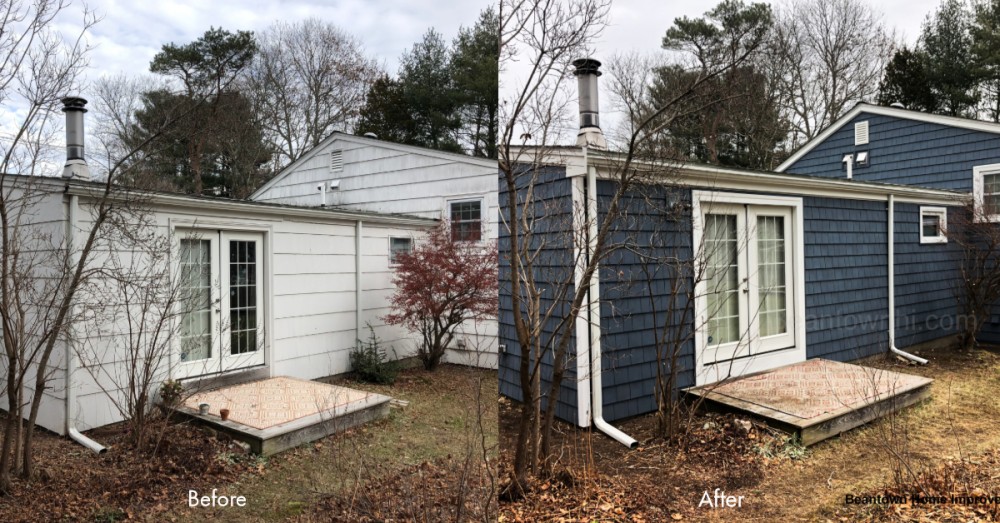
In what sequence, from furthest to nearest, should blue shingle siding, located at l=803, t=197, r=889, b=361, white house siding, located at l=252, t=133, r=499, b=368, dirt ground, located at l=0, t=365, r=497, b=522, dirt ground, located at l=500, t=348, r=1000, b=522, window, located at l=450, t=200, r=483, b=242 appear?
blue shingle siding, located at l=803, t=197, r=889, b=361
dirt ground, located at l=500, t=348, r=1000, b=522
window, located at l=450, t=200, r=483, b=242
white house siding, located at l=252, t=133, r=499, b=368
dirt ground, located at l=0, t=365, r=497, b=522

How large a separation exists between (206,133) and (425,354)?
98cm

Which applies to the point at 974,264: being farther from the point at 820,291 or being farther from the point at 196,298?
the point at 196,298

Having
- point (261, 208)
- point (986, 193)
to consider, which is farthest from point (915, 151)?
point (261, 208)

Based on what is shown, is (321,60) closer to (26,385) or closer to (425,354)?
(425,354)

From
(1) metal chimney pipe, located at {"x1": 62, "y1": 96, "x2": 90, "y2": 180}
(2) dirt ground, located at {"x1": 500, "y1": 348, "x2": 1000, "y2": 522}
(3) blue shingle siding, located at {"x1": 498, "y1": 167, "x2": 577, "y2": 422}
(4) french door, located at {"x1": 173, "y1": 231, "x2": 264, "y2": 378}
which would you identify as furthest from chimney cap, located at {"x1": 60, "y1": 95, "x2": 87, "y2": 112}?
(2) dirt ground, located at {"x1": 500, "y1": 348, "x2": 1000, "y2": 522}

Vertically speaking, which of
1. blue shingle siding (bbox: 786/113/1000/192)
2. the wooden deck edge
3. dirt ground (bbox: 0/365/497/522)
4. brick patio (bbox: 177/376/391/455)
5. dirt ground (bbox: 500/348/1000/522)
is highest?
blue shingle siding (bbox: 786/113/1000/192)

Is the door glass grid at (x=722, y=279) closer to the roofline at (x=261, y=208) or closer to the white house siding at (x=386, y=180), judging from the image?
the white house siding at (x=386, y=180)

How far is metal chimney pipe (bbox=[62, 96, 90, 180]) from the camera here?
1.63 m

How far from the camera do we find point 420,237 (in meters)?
1.98

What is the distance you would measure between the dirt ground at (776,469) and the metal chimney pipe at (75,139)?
1962 mm

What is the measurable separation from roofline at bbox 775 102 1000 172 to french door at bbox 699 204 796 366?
54 cm

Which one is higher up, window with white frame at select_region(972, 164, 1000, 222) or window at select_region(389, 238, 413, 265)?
window with white frame at select_region(972, 164, 1000, 222)

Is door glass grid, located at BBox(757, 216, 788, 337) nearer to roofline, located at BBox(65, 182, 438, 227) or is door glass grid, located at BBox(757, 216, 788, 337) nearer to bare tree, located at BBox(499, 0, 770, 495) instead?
bare tree, located at BBox(499, 0, 770, 495)

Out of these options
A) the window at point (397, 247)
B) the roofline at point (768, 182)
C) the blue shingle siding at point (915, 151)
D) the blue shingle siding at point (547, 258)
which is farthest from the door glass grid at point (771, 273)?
the window at point (397, 247)
